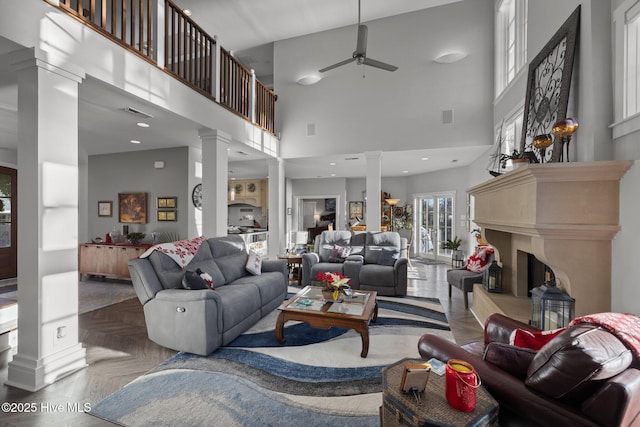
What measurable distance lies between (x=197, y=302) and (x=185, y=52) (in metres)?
3.43

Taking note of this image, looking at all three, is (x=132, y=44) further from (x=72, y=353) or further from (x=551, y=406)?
(x=551, y=406)

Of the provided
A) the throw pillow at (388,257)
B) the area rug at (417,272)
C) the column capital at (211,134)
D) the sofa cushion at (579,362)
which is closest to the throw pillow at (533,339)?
the sofa cushion at (579,362)

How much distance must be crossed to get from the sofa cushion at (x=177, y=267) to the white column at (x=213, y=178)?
92 cm

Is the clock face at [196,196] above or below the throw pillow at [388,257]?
above

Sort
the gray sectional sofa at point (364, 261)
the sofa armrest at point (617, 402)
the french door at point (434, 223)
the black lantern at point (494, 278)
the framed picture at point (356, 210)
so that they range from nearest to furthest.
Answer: the sofa armrest at point (617, 402), the black lantern at point (494, 278), the gray sectional sofa at point (364, 261), the french door at point (434, 223), the framed picture at point (356, 210)

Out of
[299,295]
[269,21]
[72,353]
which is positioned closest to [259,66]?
[269,21]

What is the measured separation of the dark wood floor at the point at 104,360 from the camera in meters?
1.92

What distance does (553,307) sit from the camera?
2285 millimetres

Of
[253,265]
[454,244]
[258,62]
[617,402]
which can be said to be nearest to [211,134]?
[253,265]

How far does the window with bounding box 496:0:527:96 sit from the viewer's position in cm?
403

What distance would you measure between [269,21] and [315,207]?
18.9ft

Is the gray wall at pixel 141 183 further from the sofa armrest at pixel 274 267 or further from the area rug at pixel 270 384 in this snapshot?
the area rug at pixel 270 384

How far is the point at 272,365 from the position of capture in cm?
251

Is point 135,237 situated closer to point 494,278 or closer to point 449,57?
point 494,278
